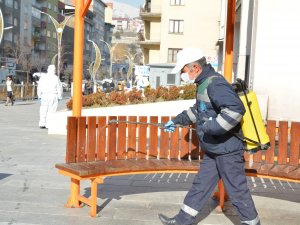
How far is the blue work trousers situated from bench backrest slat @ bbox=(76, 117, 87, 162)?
144cm

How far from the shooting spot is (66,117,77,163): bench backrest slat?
18.5 ft

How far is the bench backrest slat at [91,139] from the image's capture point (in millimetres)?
5883

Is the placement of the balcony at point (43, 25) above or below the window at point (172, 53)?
above

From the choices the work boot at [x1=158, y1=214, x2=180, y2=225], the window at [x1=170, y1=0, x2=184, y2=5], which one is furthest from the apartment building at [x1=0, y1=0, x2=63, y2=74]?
the work boot at [x1=158, y1=214, x2=180, y2=225]

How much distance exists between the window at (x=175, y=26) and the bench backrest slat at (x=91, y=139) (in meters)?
50.0

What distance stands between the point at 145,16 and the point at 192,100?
144 ft

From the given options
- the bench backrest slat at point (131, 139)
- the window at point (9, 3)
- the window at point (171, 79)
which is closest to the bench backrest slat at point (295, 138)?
the bench backrest slat at point (131, 139)

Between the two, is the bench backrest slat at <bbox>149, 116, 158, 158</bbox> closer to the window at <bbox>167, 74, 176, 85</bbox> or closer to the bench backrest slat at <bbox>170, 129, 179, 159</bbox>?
the bench backrest slat at <bbox>170, 129, 179, 159</bbox>

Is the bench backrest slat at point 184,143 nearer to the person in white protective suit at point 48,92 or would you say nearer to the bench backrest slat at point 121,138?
the bench backrest slat at point 121,138

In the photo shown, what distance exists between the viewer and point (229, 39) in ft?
21.6

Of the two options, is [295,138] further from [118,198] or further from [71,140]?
[71,140]

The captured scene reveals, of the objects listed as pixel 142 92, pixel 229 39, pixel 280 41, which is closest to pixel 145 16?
pixel 142 92

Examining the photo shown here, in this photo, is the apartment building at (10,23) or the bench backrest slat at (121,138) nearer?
the bench backrest slat at (121,138)

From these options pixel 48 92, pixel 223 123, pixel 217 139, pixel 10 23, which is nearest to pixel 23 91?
pixel 48 92
